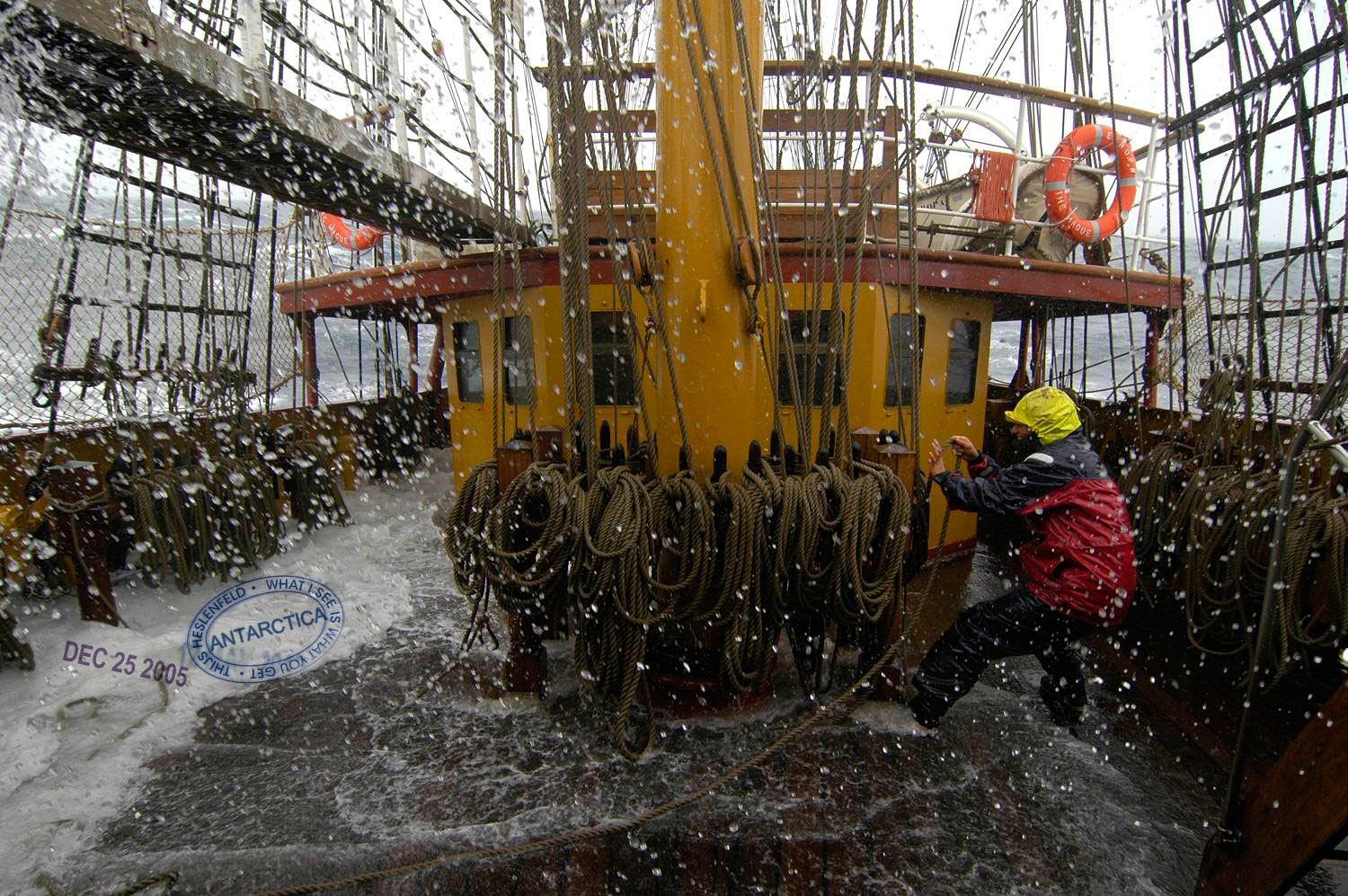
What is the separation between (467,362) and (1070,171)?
5.46 m

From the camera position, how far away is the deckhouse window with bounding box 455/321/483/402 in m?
5.88

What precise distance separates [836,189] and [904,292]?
0.92 meters

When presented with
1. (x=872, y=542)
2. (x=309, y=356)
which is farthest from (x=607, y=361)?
(x=309, y=356)

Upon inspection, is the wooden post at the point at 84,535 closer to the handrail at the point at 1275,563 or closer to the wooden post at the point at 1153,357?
the handrail at the point at 1275,563

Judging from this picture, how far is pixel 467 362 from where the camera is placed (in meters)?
6.05

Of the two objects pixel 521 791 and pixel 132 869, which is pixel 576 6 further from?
pixel 132 869

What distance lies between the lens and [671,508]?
8.09 feet

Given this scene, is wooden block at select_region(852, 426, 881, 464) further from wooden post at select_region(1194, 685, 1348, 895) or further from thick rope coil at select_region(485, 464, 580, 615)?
wooden post at select_region(1194, 685, 1348, 895)

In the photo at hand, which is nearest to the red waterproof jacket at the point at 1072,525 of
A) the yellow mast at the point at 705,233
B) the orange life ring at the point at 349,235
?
the yellow mast at the point at 705,233

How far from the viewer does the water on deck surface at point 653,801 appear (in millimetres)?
1973

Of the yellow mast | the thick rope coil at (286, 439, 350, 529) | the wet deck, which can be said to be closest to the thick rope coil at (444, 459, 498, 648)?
the wet deck

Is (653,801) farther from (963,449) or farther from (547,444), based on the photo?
(963,449)

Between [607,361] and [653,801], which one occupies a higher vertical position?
[607,361]

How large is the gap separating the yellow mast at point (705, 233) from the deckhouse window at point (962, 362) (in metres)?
3.13
